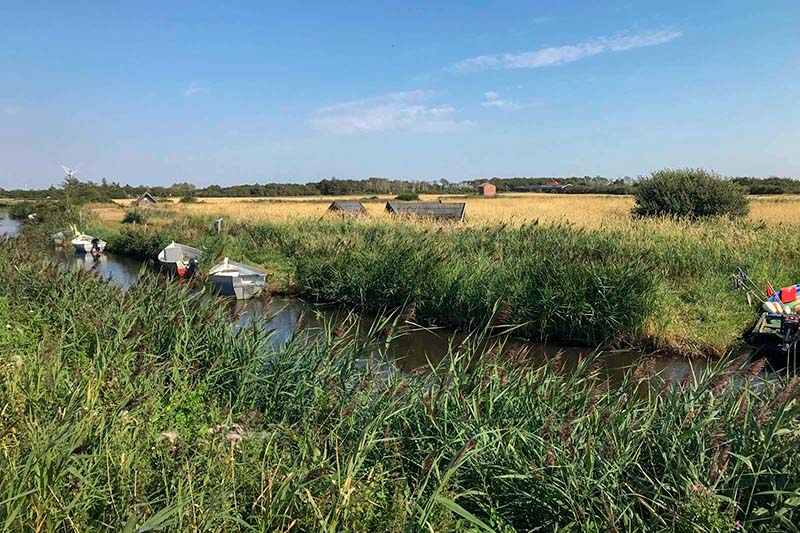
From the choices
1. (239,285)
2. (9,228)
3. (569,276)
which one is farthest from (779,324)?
(9,228)

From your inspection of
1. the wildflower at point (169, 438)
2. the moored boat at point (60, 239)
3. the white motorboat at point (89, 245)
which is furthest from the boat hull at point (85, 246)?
the wildflower at point (169, 438)

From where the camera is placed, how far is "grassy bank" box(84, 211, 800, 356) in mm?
8867

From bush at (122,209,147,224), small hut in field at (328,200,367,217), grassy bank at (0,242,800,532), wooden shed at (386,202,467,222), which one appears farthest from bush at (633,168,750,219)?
bush at (122,209,147,224)

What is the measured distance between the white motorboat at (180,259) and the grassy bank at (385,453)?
37.2 feet

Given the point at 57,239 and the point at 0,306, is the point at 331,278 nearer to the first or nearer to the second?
the point at 0,306

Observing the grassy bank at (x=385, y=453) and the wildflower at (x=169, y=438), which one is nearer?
the grassy bank at (x=385, y=453)

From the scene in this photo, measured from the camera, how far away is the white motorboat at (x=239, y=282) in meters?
12.9

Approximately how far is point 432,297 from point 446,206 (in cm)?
1136

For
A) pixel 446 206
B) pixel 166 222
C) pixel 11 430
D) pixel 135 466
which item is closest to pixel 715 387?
pixel 135 466

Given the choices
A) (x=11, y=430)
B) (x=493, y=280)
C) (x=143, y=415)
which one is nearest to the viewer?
(x=11, y=430)

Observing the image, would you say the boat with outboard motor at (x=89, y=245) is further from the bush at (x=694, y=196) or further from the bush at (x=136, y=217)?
the bush at (x=694, y=196)

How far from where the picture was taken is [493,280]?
10.2 m

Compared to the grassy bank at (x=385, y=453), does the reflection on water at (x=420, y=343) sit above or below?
below

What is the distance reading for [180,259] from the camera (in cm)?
1606
